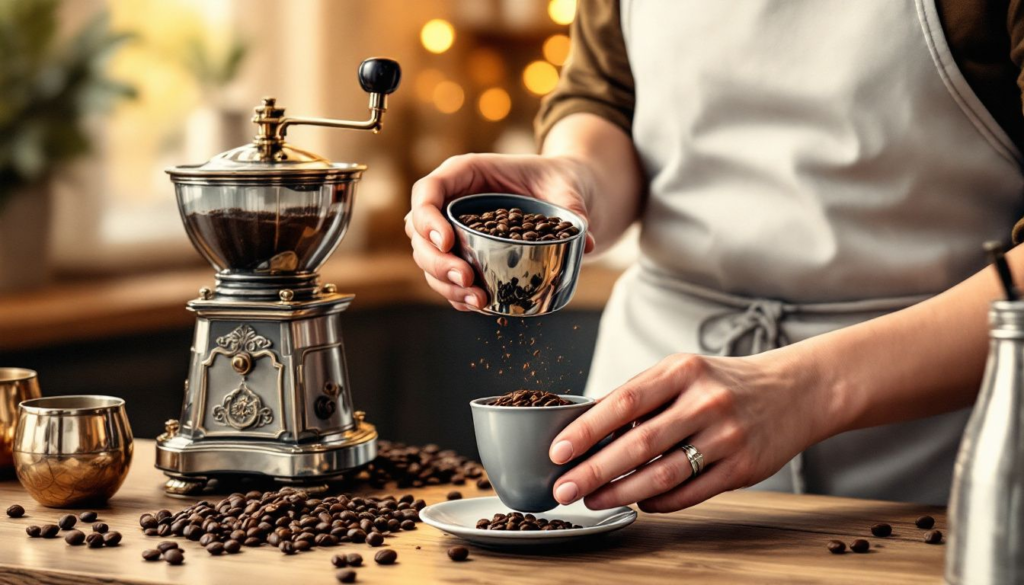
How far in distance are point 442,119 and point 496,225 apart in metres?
3.40

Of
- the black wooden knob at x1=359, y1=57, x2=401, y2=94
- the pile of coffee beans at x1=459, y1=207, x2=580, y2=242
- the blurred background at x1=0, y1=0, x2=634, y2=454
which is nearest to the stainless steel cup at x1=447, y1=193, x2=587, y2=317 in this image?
the pile of coffee beans at x1=459, y1=207, x2=580, y2=242

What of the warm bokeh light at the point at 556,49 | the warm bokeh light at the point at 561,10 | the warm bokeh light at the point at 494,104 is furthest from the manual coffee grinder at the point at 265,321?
the warm bokeh light at the point at 494,104

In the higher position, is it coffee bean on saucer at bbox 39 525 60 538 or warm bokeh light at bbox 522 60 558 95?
warm bokeh light at bbox 522 60 558 95

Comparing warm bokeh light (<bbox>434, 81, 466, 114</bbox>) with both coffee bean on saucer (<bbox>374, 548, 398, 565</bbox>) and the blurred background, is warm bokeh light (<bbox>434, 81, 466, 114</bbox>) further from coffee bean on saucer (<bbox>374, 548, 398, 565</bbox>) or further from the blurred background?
coffee bean on saucer (<bbox>374, 548, 398, 565</bbox>)

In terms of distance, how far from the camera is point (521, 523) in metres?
1.08

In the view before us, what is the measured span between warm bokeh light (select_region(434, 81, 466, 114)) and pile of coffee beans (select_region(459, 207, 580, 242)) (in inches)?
A: 133

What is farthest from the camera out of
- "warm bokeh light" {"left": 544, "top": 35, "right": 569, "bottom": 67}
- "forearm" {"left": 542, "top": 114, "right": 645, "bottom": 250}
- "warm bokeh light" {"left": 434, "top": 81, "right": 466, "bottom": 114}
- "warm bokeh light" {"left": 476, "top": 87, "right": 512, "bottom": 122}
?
"warm bokeh light" {"left": 476, "top": 87, "right": 512, "bottom": 122}

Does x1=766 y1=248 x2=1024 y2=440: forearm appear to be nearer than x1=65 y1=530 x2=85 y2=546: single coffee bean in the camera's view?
No

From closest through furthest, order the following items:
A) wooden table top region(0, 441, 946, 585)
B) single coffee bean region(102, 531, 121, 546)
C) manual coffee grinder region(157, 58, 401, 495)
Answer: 1. wooden table top region(0, 441, 946, 585)
2. single coffee bean region(102, 531, 121, 546)
3. manual coffee grinder region(157, 58, 401, 495)

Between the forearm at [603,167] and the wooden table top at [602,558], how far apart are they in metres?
0.53

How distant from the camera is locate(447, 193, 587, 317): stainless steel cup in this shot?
1165 mm

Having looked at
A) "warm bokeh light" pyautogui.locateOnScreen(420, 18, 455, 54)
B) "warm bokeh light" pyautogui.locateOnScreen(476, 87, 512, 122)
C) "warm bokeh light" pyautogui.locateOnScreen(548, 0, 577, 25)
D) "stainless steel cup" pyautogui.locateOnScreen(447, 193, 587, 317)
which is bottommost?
"stainless steel cup" pyautogui.locateOnScreen(447, 193, 587, 317)

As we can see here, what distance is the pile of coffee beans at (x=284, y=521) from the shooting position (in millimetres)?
1097

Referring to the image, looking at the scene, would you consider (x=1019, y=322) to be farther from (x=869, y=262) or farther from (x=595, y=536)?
(x=869, y=262)
